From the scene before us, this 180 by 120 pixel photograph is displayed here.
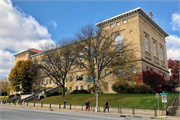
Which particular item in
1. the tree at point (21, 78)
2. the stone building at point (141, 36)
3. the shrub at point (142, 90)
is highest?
the stone building at point (141, 36)

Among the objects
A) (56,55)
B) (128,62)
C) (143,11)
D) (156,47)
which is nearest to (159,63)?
(156,47)

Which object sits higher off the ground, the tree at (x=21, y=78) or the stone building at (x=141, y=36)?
the stone building at (x=141, y=36)

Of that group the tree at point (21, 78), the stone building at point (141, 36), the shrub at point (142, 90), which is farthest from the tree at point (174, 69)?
the tree at point (21, 78)

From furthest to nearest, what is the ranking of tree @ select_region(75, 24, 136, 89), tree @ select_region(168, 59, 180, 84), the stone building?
1. tree @ select_region(168, 59, 180, 84)
2. the stone building
3. tree @ select_region(75, 24, 136, 89)

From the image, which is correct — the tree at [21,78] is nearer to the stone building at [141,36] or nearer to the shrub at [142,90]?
the stone building at [141,36]

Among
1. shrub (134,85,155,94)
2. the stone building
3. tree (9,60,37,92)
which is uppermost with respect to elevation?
the stone building

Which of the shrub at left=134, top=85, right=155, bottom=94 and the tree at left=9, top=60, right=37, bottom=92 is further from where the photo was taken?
the tree at left=9, top=60, right=37, bottom=92

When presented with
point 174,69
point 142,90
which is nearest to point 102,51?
point 142,90

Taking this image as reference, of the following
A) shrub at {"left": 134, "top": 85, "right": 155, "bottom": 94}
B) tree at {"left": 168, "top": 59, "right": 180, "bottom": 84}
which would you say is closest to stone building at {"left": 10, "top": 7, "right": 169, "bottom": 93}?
shrub at {"left": 134, "top": 85, "right": 155, "bottom": 94}

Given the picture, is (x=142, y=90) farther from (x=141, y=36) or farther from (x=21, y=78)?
(x=21, y=78)

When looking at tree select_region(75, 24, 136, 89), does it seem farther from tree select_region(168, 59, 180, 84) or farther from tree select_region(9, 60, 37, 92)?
tree select_region(168, 59, 180, 84)

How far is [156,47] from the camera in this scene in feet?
167

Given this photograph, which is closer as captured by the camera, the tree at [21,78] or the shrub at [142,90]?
the shrub at [142,90]

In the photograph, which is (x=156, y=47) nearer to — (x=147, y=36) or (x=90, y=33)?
(x=147, y=36)
